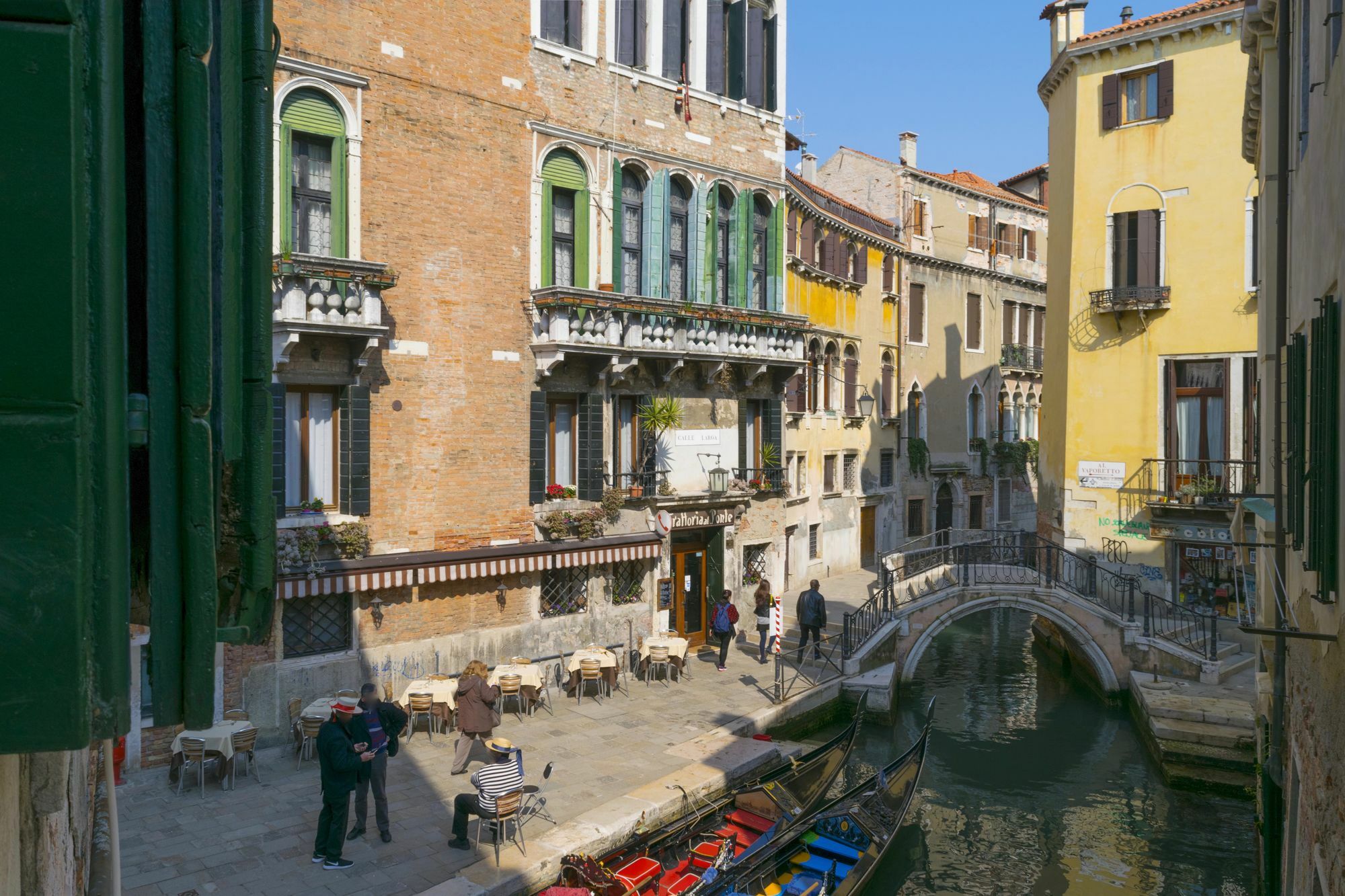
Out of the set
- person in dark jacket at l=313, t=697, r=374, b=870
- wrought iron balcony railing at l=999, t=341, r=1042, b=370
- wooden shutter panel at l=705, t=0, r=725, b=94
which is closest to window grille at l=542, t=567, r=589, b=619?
person in dark jacket at l=313, t=697, r=374, b=870

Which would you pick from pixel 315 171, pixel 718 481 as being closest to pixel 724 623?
pixel 718 481

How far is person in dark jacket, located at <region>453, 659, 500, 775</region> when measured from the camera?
10.8m

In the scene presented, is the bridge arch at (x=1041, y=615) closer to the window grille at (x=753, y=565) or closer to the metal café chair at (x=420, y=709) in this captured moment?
the window grille at (x=753, y=565)

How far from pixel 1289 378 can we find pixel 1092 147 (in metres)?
16.1

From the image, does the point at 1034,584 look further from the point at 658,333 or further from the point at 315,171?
the point at 315,171

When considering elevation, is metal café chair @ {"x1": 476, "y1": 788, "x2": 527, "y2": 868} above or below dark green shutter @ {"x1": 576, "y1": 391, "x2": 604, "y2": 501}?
below

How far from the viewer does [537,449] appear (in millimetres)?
15633

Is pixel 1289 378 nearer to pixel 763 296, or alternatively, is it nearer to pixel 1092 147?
pixel 763 296

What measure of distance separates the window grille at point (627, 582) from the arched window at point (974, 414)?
19786mm

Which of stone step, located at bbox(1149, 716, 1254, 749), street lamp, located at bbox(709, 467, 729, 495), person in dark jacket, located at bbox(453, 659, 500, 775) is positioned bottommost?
stone step, located at bbox(1149, 716, 1254, 749)

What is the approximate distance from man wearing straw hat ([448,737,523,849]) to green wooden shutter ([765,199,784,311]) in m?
11.9

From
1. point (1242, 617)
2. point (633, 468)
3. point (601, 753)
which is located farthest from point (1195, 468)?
point (601, 753)

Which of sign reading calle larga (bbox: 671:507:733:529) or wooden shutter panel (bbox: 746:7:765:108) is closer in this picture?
sign reading calle larga (bbox: 671:507:733:529)

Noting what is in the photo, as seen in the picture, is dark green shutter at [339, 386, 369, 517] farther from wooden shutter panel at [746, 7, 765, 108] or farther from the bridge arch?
the bridge arch
